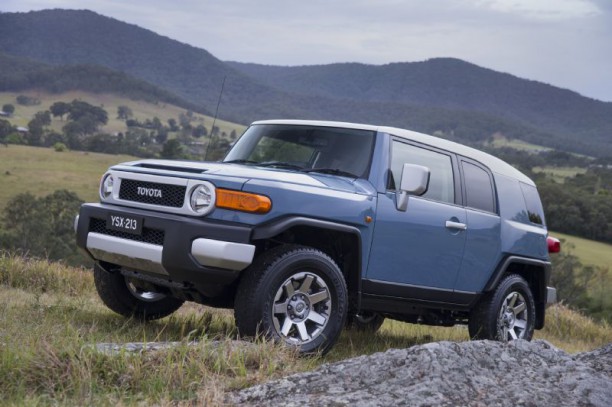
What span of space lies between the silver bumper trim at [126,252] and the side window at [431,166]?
76.5 inches

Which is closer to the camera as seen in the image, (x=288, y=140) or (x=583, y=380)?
(x=583, y=380)

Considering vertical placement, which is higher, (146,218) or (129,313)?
(146,218)

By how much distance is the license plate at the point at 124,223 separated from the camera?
5809 millimetres

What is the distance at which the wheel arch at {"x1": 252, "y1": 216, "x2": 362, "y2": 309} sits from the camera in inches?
229

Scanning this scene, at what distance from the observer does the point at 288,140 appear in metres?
6.99

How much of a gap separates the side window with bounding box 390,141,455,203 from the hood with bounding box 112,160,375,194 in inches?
16.8

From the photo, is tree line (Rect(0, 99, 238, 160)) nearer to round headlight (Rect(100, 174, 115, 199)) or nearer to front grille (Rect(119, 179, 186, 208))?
round headlight (Rect(100, 174, 115, 199))

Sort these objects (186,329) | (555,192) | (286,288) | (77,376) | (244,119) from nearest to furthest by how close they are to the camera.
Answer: (77,376), (286,288), (186,329), (555,192), (244,119)

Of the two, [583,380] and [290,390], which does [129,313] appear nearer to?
[290,390]

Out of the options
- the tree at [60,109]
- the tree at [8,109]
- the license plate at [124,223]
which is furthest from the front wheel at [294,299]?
the tree at [8,109]

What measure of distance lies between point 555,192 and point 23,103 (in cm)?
14228

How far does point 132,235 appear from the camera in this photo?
591 cm

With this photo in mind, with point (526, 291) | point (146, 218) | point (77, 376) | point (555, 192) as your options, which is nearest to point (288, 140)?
point (146, 218)

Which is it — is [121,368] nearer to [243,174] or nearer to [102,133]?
[243,174]
